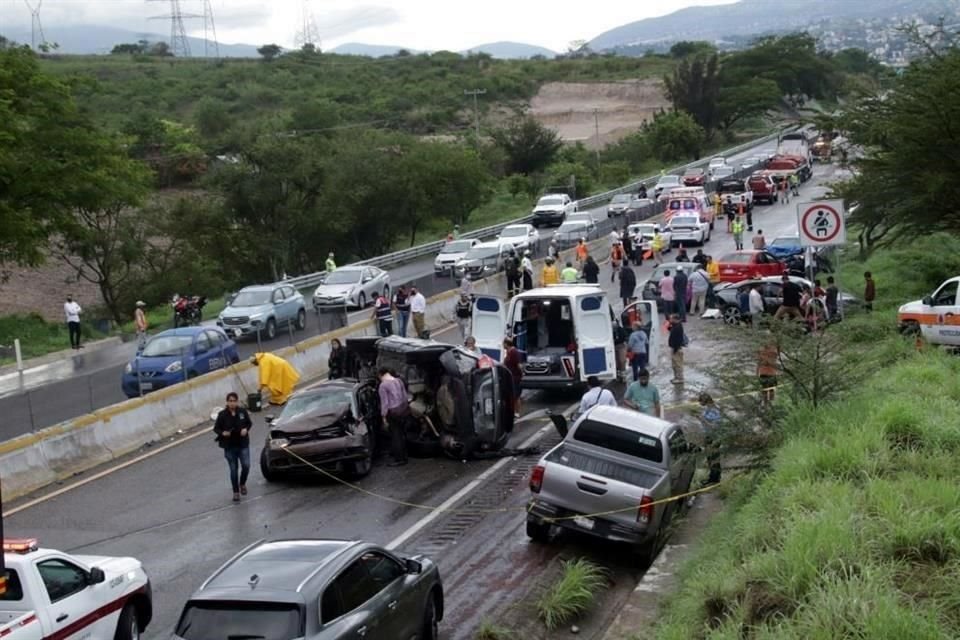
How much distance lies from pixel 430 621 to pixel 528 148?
89.7m

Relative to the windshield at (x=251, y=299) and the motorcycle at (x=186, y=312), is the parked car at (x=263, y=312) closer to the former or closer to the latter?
the windshield at (x=251, y=299)

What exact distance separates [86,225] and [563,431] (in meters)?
37.9

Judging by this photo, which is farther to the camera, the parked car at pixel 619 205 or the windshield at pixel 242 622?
the parked car at pixel 619 205

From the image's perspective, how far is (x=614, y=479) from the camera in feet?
44.9

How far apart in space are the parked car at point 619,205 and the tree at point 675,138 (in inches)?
1397

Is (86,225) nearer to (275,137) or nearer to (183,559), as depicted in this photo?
(275,137)

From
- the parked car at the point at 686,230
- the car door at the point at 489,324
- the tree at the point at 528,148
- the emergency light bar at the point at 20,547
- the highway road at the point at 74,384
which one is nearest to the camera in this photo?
the emergency light bar at the point at 20,547

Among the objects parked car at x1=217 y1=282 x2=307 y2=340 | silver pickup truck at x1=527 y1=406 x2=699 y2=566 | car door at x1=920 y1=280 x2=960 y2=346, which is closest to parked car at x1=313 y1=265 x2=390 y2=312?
parked car at x1=217 y1=282 x2=307 y2=340

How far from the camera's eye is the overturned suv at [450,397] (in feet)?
60.6

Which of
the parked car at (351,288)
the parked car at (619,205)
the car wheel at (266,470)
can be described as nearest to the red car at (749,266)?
the parked car at (351,288)

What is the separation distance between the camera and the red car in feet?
120

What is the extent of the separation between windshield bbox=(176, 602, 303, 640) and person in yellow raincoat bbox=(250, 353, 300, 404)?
50.3ft

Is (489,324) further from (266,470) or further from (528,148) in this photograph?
(528,148)

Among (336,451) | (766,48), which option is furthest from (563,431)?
(766,48)
